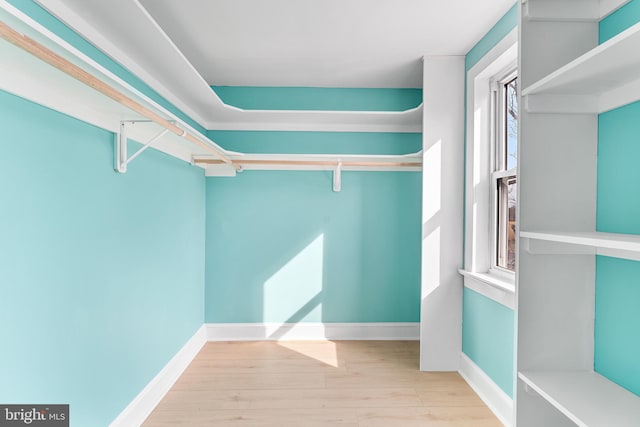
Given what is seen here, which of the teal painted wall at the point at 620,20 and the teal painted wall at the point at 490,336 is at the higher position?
the teal painted wall at the point at 620,20

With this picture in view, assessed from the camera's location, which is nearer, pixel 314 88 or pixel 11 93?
pixel 11 93

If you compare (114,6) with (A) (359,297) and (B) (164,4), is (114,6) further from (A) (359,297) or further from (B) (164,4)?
(A) (359,297)

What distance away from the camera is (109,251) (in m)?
1.80

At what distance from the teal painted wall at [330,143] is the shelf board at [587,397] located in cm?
241

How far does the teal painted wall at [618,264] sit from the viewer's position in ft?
4.14

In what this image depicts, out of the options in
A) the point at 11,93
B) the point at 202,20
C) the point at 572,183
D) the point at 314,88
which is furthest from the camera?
the point at 314,88

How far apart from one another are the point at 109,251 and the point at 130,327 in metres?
0.47

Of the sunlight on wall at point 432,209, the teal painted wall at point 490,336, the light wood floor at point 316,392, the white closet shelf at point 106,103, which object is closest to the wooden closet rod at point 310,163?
the white closet shelf at point 106,103

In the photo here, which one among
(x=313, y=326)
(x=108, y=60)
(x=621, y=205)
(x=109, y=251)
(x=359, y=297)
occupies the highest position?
(x=108, y=60)

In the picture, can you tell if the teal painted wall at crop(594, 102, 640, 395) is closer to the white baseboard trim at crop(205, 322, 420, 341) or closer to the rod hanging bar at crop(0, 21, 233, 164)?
the rod hanging bar at crop(0, 21, 233, 164)

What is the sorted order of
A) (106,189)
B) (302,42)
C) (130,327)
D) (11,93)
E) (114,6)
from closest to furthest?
1. (11,93)
2. (114,6)
3. (106,189)
4. (130,327)
5. (302,42)

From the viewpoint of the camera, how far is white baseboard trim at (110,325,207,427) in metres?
1.97

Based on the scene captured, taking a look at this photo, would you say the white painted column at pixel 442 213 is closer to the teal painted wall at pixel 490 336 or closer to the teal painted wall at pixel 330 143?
the teal painted wall at pixel 490 336

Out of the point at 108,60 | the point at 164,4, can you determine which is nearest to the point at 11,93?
the point at 108,60
